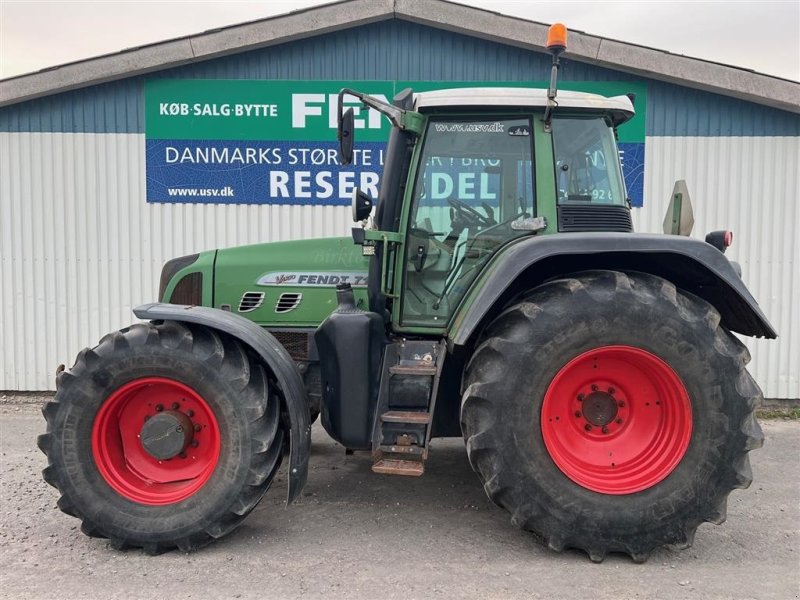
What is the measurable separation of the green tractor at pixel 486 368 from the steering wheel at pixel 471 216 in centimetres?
2

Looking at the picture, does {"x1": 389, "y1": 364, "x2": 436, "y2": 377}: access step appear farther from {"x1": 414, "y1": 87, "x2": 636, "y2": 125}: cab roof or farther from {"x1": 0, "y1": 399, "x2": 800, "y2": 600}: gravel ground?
{"x1": 414, "y1": 87, "x2": 636, "y2": 125}: cab roof

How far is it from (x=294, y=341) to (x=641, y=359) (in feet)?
7.16

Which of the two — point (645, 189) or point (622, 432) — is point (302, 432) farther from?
point (645, 189)

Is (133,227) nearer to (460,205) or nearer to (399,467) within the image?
(460,205)

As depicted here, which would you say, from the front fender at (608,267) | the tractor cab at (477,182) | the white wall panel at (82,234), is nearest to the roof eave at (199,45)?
the white wall panel at (82,234)

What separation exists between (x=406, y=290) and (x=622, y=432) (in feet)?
4.75

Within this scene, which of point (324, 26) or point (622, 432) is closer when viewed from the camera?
point (622, 432)

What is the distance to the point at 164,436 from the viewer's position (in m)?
3.56

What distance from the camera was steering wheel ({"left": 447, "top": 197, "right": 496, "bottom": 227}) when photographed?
3.80m

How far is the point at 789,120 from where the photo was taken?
690 cm

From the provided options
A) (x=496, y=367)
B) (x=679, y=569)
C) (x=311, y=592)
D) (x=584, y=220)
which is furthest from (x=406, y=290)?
(x=679, y=569)

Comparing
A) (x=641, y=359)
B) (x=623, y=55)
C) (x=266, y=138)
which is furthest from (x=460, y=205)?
(x=623, y=55)

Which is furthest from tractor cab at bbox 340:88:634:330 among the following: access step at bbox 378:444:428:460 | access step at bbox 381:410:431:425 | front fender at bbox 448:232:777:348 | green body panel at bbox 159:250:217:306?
green body panel at bbox 159:250:217:306

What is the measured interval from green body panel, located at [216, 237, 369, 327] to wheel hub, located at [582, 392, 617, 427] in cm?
160
